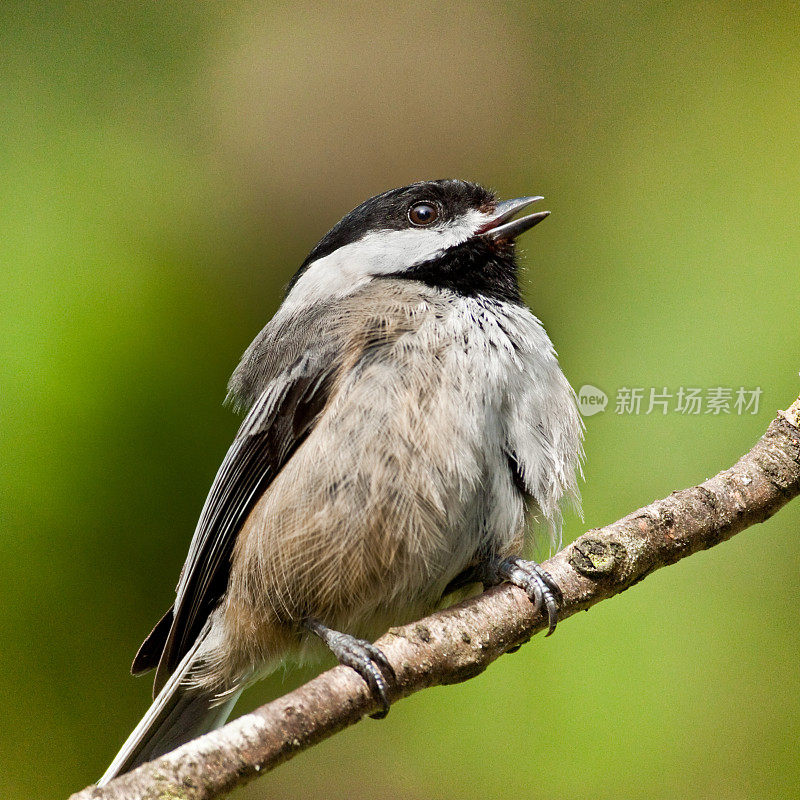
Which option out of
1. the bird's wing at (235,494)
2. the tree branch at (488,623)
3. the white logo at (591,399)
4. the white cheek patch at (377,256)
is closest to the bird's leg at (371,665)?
the tree branch at (488,623)

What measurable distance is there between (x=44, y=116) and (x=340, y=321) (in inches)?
50.7

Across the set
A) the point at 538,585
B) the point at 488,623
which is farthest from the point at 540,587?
the point at 488,623

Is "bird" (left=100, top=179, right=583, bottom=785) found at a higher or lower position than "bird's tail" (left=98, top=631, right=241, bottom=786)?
higher

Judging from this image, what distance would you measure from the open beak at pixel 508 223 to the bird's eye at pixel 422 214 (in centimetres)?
12

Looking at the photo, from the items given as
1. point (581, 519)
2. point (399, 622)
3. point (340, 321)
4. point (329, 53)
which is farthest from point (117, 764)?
point (329, 53)

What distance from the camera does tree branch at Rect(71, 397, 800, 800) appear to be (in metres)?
0.90

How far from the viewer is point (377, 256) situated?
1708 millimetres

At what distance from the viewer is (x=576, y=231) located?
88.3 inches

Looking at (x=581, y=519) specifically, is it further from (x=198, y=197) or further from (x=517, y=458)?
(x=198, y=197)

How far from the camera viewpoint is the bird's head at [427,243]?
1.66m

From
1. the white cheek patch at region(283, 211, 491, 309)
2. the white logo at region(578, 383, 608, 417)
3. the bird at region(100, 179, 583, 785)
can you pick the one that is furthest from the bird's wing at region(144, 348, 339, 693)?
the white logo at region(578, 383, 608, 417)

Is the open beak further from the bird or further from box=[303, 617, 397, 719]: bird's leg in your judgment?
box=[303, 617, 397, 719]: bird's leg

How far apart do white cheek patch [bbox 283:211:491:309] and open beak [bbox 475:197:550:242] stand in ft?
0.07

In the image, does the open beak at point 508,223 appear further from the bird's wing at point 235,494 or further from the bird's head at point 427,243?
the bird's wing at point 235,494
